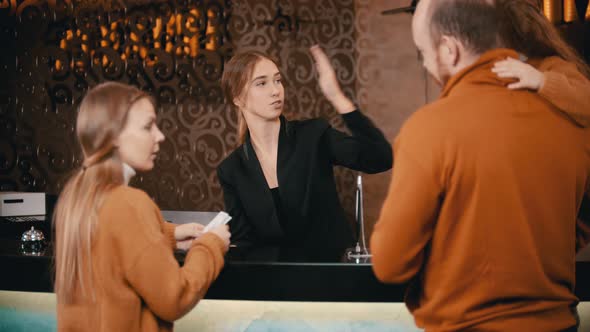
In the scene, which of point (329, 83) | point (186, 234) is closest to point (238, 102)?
point (329, 83)

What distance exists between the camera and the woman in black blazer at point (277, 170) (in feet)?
8.56

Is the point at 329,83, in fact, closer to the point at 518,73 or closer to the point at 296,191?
the point at 296,191

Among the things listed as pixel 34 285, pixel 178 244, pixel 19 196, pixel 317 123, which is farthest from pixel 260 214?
pixel 19 196

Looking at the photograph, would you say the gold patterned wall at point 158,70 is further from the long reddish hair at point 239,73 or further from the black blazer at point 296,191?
the black blazer at point 296,191

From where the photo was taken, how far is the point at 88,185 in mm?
1535

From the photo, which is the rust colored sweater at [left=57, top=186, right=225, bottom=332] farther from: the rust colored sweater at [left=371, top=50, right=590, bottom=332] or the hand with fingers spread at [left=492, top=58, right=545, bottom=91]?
the hand with fingers spread at [left=492, top=58, right=545, bottom=91]

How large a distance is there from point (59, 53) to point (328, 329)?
12.8ft

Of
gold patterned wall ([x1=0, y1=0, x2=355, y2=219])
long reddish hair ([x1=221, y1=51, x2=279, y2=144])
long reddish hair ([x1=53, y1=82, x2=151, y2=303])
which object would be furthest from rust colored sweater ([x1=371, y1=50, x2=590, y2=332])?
gold patterned wall ([x1=0, y1=0, x2=355, y2=219])

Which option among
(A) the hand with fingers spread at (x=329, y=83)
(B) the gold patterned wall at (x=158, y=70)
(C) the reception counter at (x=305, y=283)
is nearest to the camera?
(C) the reception counter at (x=305, y=283)

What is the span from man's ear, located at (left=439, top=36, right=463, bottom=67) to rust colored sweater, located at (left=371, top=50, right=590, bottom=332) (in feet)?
0.18

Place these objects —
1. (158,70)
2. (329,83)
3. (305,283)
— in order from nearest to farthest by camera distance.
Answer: (305,283), (329,83), (158,70)

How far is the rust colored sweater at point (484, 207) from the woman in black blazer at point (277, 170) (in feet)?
4.14

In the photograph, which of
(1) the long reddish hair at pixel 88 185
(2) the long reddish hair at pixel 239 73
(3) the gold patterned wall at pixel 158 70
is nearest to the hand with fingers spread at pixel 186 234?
(1) the long reddish hair at pixel 88 185

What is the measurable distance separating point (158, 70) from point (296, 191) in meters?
2.89
